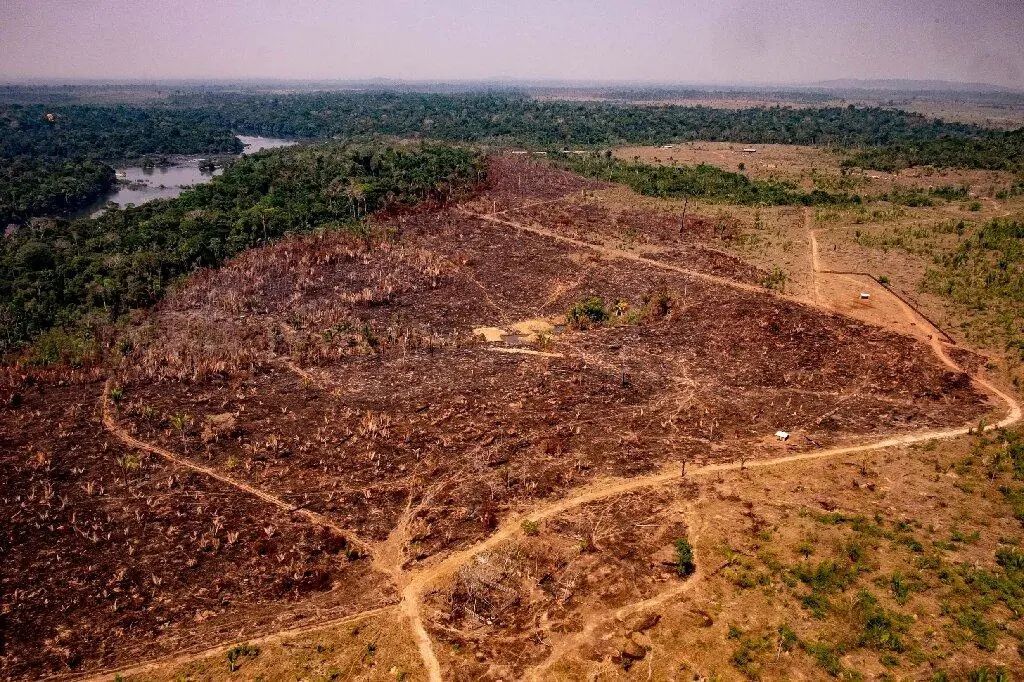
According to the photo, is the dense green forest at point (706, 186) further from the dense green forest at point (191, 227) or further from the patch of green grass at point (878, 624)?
the patch of green grass at point (878, 624)

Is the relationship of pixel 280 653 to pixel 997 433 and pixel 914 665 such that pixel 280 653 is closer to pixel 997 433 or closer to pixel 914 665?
pixel 914 665

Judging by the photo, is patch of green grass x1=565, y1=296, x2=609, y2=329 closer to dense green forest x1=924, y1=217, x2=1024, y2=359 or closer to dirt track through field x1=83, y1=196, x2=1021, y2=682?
dirt track through field x1=83, y1=196, x2=1021, y2=682

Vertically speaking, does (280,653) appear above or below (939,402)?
below

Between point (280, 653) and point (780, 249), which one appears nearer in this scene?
point (280, 653)

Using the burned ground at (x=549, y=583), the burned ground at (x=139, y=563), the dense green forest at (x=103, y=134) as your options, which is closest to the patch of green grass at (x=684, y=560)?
the burned ground at (x=549, y=583)

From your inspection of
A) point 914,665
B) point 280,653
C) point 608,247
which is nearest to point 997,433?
point 914,665

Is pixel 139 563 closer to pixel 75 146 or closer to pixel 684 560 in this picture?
pixel 684 560
